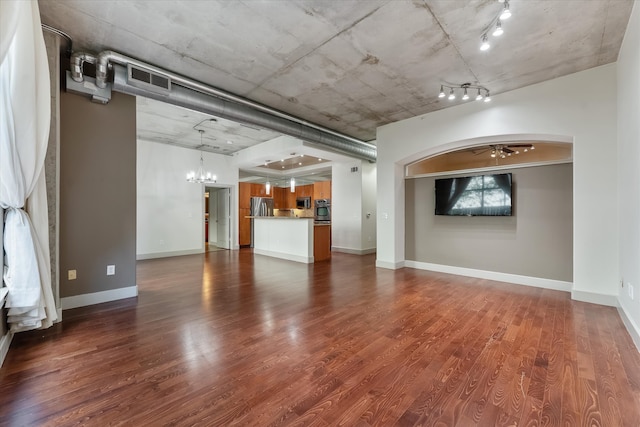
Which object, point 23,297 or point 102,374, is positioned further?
point 23,297

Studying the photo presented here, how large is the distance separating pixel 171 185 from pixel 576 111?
8819 mm

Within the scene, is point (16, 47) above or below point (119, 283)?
above

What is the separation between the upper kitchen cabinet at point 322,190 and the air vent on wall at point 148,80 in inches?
259

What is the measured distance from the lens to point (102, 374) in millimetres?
2082

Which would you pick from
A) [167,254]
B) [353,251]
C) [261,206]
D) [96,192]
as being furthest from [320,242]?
[96,192]

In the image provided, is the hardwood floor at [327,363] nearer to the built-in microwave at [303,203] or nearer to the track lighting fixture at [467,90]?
the track lighting fixture at [467,90]

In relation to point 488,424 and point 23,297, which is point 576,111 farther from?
point 23,297

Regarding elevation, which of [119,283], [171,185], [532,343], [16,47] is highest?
[16,47]

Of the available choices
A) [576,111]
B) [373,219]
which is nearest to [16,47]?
[576,111]

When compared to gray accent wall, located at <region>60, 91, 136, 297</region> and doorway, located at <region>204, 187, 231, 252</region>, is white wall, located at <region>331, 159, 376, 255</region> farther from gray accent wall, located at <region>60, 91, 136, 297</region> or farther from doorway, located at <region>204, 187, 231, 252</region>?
gray accent wall, located at <region>60, 91, 136, 297</region>

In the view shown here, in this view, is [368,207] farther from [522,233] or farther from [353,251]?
[522,233]

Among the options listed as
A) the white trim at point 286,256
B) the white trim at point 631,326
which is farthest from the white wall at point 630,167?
the white trim at point 286,256

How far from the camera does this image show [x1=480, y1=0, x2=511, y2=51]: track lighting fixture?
96.7 inches

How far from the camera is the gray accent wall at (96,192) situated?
352cm
